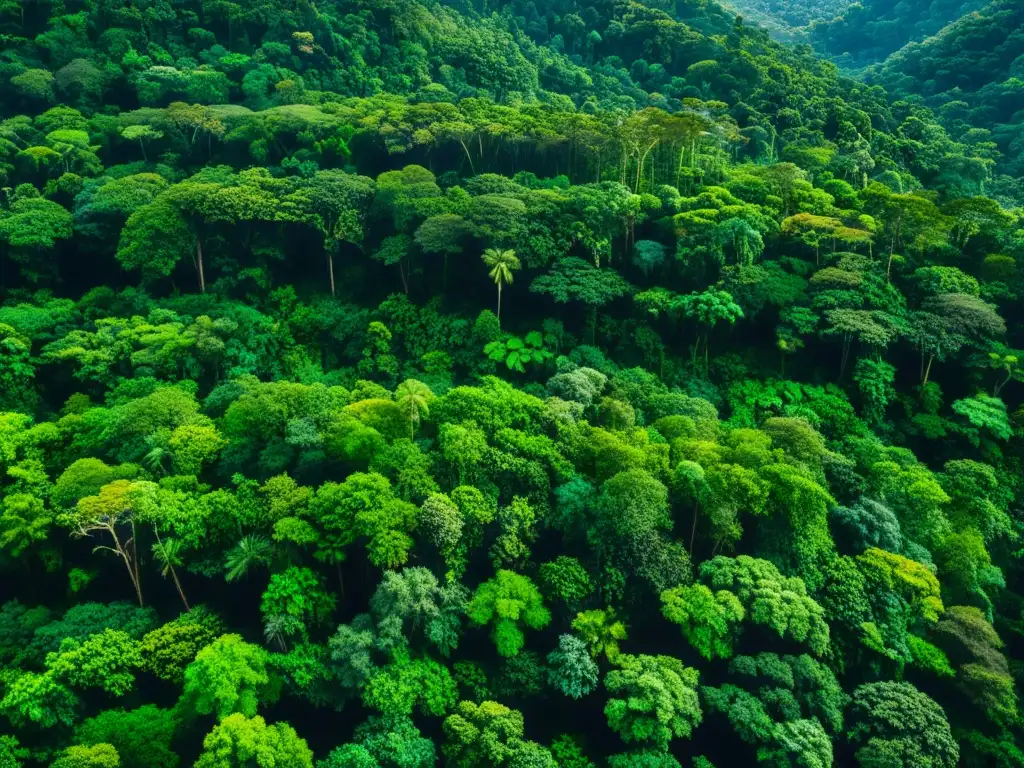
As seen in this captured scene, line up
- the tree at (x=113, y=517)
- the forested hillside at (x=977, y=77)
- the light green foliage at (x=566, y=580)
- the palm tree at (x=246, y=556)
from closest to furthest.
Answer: the tree at (x=113, y=517)
the palm tree at (x=246, y=556)
the light green foliage at (x=566, y=580)
the forested hillside at (x=977, y=77)

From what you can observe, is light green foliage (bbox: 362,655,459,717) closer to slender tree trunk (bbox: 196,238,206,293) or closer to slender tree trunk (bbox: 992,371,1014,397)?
slender tree trunk (bbox: 196,238,206,293)

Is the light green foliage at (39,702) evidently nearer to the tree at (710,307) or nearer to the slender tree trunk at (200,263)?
the slender tree trunk at (200,263)

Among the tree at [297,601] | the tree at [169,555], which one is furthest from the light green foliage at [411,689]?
the tree at [169,555]

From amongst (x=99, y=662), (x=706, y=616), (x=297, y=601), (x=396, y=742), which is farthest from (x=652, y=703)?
(x=99, y=662)

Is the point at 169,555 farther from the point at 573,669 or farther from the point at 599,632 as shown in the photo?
the point at 599,632

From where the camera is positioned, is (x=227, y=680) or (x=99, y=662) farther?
(x=99, y=662)

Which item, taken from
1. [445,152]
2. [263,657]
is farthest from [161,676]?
[445,152]
